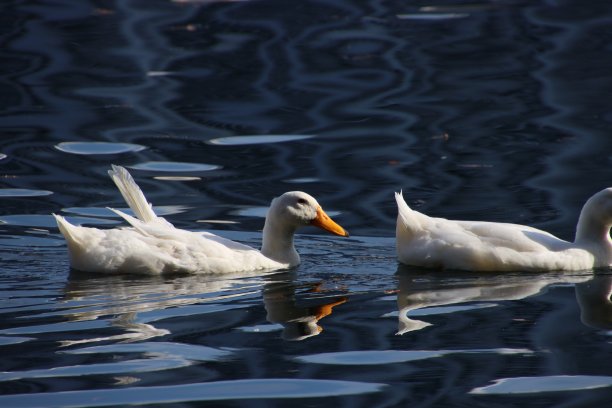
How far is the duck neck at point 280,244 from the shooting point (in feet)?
35.4

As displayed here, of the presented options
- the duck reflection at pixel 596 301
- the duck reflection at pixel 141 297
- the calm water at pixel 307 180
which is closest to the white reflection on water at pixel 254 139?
the calm water at pixel 307 180

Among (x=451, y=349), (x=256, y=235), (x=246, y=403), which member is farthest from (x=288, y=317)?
(x=256, y=235)

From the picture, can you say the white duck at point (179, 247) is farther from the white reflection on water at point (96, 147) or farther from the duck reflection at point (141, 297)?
the white reflection on water at point (96, 147)

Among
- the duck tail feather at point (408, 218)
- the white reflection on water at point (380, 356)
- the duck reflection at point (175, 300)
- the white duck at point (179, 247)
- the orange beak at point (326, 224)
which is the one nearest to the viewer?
the white reflection on water at point (380, 356)

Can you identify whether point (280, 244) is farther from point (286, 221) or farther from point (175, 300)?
point (175, 300)

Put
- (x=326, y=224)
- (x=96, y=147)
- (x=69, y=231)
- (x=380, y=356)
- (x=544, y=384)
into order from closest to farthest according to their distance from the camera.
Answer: (x=544, y=384)
(x=380, y=356)
(x=69, y=231)
(x=326, y=224)
(x=96, y=147)

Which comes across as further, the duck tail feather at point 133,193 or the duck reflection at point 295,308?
the duck tail feather at point 133,193

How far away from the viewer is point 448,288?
9.80m

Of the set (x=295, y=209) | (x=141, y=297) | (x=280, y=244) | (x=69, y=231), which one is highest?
(x=69, y=231)

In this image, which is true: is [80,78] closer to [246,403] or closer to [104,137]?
[104,137]

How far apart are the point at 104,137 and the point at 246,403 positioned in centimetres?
929

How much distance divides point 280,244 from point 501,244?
1.78 m

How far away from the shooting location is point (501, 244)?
1046 centimetres

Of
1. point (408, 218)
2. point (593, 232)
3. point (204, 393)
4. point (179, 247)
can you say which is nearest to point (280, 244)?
point (179, 247)
